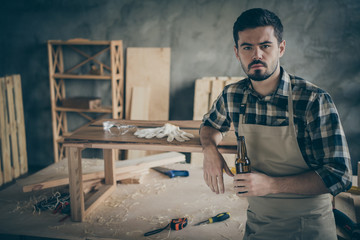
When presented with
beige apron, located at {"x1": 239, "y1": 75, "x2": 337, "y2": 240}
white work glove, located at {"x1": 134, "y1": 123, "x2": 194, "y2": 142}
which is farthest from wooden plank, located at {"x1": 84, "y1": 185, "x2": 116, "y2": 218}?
beige apron, located at {"x1": 239, "y1": 75, "x2": 337, "y2": 240}

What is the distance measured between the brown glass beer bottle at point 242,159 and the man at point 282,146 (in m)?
0.06

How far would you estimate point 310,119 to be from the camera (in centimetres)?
155

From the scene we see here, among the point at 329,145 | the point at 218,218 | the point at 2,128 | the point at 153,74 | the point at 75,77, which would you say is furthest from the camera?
the point at 153,74

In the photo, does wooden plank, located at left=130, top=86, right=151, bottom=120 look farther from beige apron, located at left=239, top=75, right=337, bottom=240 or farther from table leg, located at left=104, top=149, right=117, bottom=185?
beige apron, located at left=239, top=75, right=337, bottom=240

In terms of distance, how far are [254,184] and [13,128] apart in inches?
158

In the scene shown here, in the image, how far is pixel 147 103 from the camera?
4.63 meters

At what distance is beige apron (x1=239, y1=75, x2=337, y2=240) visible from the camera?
1.60 metres

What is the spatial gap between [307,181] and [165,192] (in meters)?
1.54

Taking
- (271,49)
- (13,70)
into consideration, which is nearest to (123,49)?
(13,70)

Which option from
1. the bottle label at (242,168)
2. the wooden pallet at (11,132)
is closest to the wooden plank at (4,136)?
the wooden pallet at (11,132)

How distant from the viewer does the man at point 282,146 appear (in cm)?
149

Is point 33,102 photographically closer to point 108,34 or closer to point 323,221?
point 108,34

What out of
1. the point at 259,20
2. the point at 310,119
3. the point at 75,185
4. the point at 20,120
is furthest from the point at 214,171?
the point at 20,120

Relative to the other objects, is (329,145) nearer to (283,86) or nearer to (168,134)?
(283,86)
